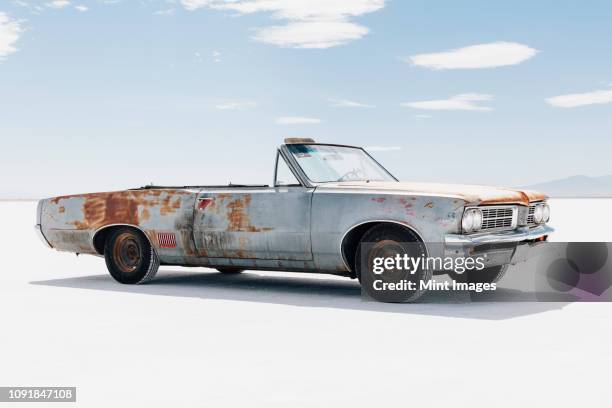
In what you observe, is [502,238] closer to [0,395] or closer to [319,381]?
[319,381]

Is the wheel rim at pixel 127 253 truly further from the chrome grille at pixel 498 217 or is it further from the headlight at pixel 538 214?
the headlight at pixel 538 214

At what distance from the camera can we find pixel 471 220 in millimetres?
8312

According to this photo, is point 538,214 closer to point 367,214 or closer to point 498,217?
point 498,217

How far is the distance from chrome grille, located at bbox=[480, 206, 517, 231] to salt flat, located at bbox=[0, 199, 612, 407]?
0.77m

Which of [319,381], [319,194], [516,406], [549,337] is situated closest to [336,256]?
[319,194]

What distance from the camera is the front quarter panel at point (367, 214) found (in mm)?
8320

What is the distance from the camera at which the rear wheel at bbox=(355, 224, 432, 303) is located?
28.0 ft

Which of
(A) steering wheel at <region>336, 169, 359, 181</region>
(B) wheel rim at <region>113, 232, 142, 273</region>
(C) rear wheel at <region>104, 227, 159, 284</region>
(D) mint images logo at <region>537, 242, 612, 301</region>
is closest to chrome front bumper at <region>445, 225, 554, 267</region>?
(D) mint images logo at <region>537, 242, 612, 301</region>

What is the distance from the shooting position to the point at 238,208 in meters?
9.73

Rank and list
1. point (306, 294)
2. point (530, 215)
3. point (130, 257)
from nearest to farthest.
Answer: point (530, 215) → point (306, 294) → point (130, 257)

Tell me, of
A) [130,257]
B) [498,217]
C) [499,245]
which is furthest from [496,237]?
[130,257]

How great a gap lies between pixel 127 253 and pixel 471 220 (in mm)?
4551

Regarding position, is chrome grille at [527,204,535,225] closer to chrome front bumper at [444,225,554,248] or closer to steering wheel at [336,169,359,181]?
chrome front bumper at [444,225,554,248]

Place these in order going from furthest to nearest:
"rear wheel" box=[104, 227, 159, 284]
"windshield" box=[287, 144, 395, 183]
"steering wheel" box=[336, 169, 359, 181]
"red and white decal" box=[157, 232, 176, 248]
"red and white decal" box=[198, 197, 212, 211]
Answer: "rear wheel" box=[104, 227, 159, 284] → "red and white decal" box=[157, 232, 176, 248] → "red and white decal" box=[198, 197, 212, 211] → "steering wheel" box=[336, 169, 359, 181] → "windshield" box=[287, 144, 395, 183]
